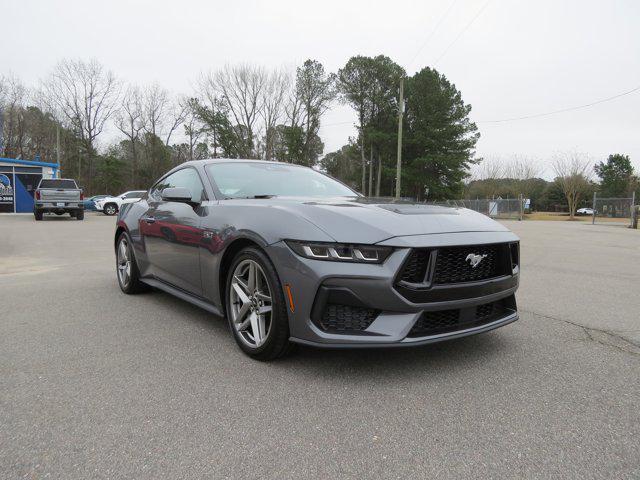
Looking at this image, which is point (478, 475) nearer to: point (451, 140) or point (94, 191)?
point (451, 140)

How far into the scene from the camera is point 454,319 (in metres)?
2.62

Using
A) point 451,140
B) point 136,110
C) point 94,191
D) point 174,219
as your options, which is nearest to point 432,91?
point 451,140

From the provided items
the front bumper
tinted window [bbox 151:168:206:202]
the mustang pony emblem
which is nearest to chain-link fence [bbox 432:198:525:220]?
tinted window [bbox 151:168:206:202]

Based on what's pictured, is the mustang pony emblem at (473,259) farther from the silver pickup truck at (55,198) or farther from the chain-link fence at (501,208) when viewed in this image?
the chain-link fence at (501,208)

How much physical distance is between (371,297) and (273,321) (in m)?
0.66

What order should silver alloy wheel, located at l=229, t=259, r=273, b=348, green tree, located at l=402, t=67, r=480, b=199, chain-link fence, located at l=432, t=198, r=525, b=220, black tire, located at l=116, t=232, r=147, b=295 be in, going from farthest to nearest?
green tree, located at l=402, t=67, r=480, b=199, chain-link fence, located at l=432, t=198, r=525, b=220, black tire, located at l=116, t=232, r=147, b=295, silver alloy wheel, located at l=229, t=259, r=273, b=348

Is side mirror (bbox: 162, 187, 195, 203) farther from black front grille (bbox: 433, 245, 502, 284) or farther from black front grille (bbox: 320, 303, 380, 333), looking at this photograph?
black front grille (bbox: 433, 245, 502, 284)

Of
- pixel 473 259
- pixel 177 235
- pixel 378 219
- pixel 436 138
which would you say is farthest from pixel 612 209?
pixel 177 235

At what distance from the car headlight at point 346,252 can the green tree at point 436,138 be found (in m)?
41.6

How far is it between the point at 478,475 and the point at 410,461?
26 cm

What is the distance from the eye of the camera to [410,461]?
1.82 metres

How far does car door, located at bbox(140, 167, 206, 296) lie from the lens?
3490mm

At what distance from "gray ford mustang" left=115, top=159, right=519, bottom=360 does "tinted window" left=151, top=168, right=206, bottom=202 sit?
0.09m

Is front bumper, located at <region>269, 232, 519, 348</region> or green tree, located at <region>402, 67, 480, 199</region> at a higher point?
green tree, located at <region>402, 67, 480, 199</region>
